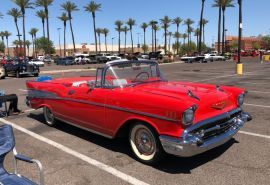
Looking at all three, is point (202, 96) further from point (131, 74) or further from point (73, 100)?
point (73, 100)

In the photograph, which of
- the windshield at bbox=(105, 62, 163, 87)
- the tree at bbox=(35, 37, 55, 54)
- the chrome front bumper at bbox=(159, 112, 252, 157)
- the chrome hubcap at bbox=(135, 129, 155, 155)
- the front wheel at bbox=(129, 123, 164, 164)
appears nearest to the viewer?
the chrome front bumper at bbox=(159, 112, 252, 157)

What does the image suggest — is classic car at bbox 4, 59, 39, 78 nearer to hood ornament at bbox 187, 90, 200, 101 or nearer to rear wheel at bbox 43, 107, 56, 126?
rear wheel at bbox 43, 107, 56, 126

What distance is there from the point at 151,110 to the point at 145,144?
0.63 meters

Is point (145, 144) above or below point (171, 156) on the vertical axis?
above

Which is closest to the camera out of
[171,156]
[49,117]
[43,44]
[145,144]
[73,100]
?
[145,144]

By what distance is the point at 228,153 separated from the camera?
5.24 meters

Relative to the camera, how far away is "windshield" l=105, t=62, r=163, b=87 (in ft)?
18.3

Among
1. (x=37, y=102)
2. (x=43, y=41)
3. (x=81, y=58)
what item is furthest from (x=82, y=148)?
(x=43, y=41)

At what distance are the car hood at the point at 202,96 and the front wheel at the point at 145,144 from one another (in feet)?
1.90

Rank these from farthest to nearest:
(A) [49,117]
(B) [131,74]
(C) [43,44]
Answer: (C) [43,44] → (A) [49,117] → (B) [131,74]

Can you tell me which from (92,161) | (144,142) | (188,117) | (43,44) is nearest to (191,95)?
(188,117)

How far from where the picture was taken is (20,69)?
78.7ft

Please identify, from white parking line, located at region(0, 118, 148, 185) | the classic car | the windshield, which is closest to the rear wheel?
white parking line, located at region(0, 118, 148, 185)

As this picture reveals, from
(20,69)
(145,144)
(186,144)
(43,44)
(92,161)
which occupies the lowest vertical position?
(92,161)
